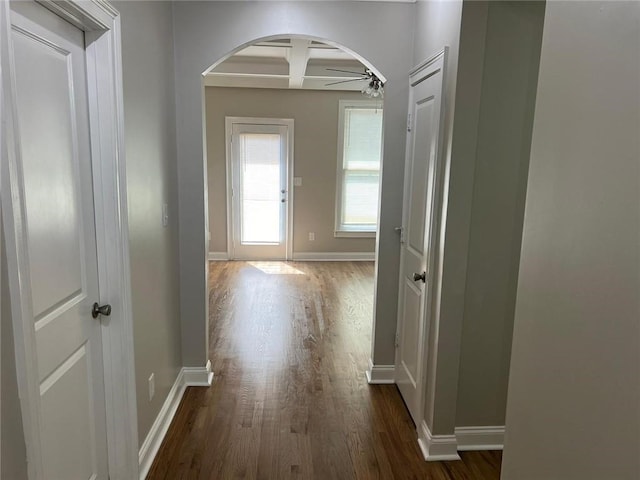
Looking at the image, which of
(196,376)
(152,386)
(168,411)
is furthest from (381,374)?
(152,386)

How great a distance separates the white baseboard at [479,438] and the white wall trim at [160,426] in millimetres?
1615

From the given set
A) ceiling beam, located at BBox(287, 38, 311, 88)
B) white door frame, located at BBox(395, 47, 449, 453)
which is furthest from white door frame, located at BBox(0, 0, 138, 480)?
ceiling beam, located at BBox(287, 38, 311, 88)

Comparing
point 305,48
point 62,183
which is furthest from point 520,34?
point 305,48

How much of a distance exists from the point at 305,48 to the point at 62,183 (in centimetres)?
366

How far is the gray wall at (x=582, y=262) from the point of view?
2.98 feet

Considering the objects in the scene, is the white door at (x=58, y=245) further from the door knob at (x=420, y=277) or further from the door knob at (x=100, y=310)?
the door knob at (x=420, y=277)

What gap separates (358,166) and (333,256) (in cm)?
144

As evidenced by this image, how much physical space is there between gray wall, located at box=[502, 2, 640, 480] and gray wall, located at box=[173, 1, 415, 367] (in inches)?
66.3

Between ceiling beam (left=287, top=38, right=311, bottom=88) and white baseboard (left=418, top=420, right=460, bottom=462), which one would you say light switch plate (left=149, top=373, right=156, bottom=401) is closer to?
white baseboard (left=418, top=420, right=460, bottom=462)

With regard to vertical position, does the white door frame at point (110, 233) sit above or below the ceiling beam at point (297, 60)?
below

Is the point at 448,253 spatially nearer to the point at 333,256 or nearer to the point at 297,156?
the point at 297,156

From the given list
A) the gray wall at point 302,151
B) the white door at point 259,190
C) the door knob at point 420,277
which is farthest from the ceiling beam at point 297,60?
the door knob at point 420,277

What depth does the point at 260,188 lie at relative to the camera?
265 inches

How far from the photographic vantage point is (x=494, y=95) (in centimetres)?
221
